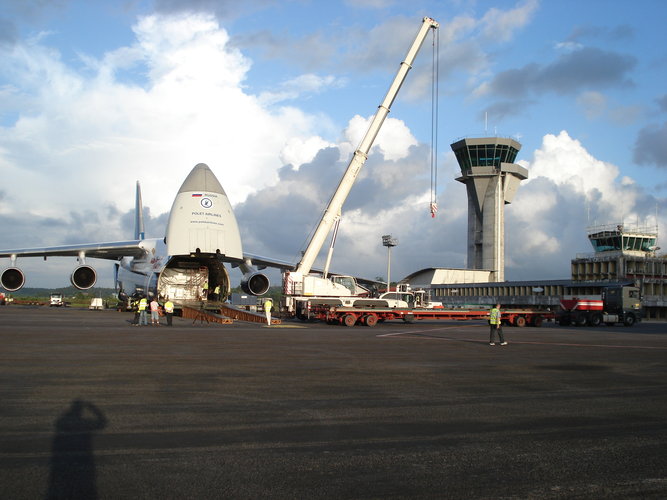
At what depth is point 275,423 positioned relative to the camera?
308 inches

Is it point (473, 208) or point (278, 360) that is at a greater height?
point (473, 208)

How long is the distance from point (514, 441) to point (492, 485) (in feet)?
5.80

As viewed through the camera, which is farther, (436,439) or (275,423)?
(275,423)

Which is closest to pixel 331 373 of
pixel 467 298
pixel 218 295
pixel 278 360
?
pixel 278 360

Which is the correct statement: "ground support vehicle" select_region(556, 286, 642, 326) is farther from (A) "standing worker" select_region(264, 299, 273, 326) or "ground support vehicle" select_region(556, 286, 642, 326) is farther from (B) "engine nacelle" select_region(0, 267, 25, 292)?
(B) "engine nacelle" select_region(0, 267, 25, 292)

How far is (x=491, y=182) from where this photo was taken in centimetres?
8506

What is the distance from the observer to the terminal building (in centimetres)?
8100

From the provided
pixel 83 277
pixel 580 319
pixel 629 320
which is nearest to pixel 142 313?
pixel 83 277

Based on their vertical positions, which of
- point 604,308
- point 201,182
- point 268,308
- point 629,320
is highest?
point 201,182

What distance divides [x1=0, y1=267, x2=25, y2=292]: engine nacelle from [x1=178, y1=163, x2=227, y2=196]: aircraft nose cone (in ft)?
38.1

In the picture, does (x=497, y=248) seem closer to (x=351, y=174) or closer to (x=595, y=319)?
(x=595, y=319)

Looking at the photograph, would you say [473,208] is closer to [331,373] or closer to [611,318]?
[611,318]

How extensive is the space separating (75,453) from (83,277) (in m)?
34.9

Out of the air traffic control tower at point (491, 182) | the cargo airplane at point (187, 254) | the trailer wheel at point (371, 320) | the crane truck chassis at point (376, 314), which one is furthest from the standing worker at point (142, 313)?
the air traffic control tower at point (491, 182)
